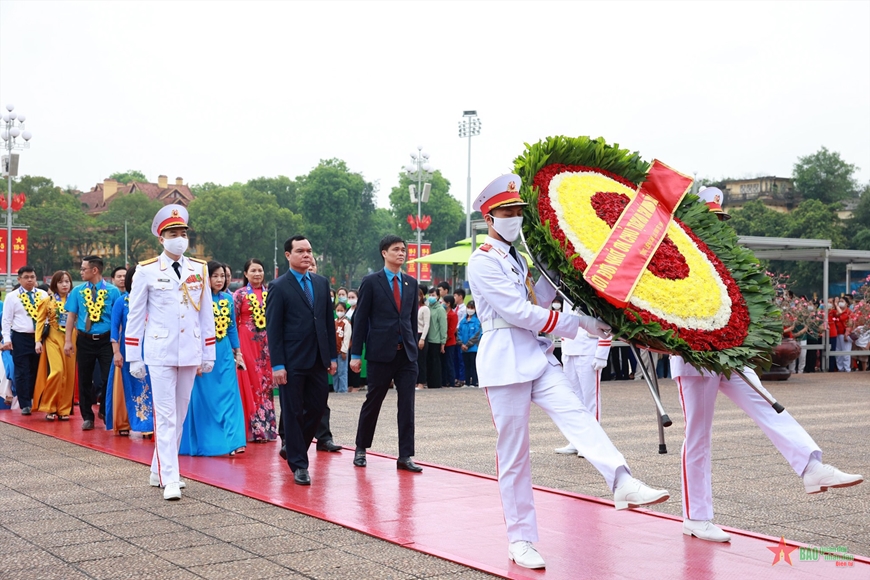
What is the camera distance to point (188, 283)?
8156 millimetres

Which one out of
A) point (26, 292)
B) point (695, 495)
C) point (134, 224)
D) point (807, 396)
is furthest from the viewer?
point (134, 224)

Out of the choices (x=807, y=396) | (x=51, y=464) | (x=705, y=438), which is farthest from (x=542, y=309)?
(x=807, y=396)

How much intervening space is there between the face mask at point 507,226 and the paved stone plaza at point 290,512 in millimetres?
1873

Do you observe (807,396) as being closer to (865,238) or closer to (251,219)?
(865,238)

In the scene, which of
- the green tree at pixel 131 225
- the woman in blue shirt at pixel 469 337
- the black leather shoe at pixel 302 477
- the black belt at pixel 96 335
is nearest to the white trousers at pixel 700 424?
the black leather shoe at pixel 302 477

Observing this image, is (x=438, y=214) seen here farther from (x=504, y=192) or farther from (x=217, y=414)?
(x=504, y=192)

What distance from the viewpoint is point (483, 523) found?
21.4 ft

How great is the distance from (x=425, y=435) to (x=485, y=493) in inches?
150

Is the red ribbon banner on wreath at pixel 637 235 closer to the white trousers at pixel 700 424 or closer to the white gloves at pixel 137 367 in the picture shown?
the white trousers at pixel 700 424

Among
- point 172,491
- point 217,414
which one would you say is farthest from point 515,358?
point 217,414

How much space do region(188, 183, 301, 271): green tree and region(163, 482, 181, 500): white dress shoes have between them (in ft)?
276

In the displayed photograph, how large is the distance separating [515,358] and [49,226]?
7652 cm

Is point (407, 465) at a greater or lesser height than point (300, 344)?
lesser

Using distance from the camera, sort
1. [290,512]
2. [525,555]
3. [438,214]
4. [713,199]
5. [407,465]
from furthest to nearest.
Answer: [438,214] < [407,465] < [290,512] < [713,199] < [525,555]
